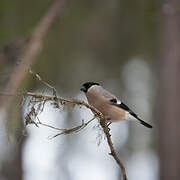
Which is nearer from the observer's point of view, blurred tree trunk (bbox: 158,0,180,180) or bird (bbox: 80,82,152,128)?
bird (bbox: 80,82,152,128)

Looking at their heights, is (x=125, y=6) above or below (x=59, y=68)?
above

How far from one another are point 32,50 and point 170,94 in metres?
2.19

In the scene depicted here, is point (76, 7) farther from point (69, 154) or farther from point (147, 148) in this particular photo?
point (147, 148)

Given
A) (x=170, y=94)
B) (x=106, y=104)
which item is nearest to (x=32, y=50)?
(x=106, y=104)

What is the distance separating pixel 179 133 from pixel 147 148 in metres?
3.17

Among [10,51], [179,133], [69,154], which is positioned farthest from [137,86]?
[10,51]

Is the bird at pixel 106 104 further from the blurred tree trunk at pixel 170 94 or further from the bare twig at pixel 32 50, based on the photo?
the blurred tree trunk at pixel 170 94

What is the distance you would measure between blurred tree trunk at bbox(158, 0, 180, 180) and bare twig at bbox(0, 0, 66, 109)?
4.80 ft

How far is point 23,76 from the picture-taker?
13.6ft

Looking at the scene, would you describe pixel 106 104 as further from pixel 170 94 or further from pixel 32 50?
pixel 170 94

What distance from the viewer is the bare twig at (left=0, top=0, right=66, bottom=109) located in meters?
4.07

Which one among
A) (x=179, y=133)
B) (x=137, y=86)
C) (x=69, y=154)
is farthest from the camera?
(x=137, y=86)

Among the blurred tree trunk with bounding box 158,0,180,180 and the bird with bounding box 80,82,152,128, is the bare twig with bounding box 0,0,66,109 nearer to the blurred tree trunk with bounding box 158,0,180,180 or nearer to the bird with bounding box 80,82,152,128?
the bird with bounding box 80,82,152,128

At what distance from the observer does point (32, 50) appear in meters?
4.98
